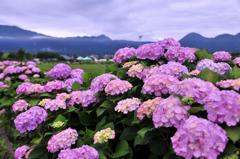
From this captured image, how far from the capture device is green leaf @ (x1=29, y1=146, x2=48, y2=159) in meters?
2.81

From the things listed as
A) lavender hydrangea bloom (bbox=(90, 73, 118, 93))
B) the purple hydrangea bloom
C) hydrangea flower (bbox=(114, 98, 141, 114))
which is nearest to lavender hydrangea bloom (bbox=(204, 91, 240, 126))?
hydrangea flower (bbox=(114, 98, 141, 114))

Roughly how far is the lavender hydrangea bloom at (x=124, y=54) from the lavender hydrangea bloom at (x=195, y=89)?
142 centimetres

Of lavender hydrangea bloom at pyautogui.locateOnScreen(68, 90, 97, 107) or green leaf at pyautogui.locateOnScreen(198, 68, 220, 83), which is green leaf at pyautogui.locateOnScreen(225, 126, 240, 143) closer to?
green leaf at pyautogui.locateOnScreen(198, 68, 220, 83)

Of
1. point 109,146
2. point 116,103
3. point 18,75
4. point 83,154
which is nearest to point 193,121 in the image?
point 83,154

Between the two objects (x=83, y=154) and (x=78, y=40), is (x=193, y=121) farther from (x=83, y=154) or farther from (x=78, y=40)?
(x=78, y=40)

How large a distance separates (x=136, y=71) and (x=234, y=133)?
1.22 m

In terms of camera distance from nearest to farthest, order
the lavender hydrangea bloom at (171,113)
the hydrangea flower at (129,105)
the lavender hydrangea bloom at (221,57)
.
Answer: the lavender hydrangea bloom at (171,113) → the hydrangea flower at (129,105) → the lavender hydrangea bloom at (221,57)

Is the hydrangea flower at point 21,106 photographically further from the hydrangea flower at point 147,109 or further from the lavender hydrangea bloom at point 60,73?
the hydrangea flower at point 147,109

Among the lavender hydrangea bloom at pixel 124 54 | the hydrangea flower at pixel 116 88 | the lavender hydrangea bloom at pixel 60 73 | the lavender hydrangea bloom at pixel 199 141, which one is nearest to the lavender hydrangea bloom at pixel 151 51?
the lavender hydrangea bloom at pixel 124 54

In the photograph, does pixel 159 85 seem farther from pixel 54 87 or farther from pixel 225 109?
pixel 54 87

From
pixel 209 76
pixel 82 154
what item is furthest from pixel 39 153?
pixel 209 76

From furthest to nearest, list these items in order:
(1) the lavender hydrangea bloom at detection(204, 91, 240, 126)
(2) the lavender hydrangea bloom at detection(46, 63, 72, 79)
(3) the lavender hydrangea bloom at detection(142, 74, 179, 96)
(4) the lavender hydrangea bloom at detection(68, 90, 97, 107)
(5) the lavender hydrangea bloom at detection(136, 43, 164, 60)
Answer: (2) the lavender hydrangea bloom at detection(46, 63, 72, 79) < (5) the lavender hydrangea bloom at detection(136, 43, 164, 60) < (4) the lavender hydrangea bloom at detection(68, 90, 97, 107) < (3) the lavender hydrangea bloom at detection(142, 74, 179, 96) < (1) the lavender hydrangea bloom at detection(204, 91, 240, 126)

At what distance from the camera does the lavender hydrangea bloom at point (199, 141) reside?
5.63 feet

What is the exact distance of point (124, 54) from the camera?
11.5ft
